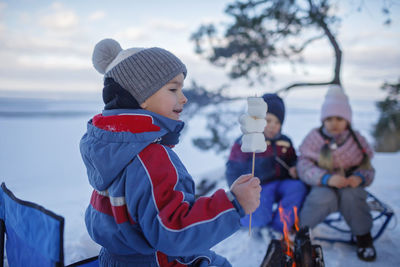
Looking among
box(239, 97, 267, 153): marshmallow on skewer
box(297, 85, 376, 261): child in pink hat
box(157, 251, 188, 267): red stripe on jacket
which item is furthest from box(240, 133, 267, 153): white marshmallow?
box(297, 85, 376, 261): child in pink hat

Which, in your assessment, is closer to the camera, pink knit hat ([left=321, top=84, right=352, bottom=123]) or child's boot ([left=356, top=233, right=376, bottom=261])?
child's boot ([left=356, top=233, right=376, bottom=261])

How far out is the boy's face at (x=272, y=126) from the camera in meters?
3.36

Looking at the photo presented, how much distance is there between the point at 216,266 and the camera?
1.79m

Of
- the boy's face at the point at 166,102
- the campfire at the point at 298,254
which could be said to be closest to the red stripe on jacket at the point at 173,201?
the boy's face at the point at 166,102

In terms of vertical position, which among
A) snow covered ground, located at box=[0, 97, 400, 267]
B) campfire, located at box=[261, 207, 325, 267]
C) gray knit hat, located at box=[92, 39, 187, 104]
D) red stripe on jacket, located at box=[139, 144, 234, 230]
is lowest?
snow covered ground, located at box=[0, 97, 400, 267]

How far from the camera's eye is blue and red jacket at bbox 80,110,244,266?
119 cm

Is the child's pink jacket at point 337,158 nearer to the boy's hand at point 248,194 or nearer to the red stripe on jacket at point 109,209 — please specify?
the boy's hand at point 248,194

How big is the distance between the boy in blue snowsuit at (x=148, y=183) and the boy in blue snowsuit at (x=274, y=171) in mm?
1646

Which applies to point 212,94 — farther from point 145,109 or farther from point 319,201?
point 145,109

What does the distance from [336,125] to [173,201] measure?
2.70 m

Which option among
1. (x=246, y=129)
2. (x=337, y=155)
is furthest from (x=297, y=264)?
(x=337, y=155)

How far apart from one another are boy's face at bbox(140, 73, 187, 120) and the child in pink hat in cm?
218

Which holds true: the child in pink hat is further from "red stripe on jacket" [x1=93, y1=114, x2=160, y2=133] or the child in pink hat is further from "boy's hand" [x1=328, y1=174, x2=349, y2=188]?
"red stripe on jacket" [x1=93, y1=114, x2=160, y2=133]

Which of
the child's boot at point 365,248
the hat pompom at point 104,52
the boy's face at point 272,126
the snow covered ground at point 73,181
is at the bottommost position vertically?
the snow covered ground at point 73,181
